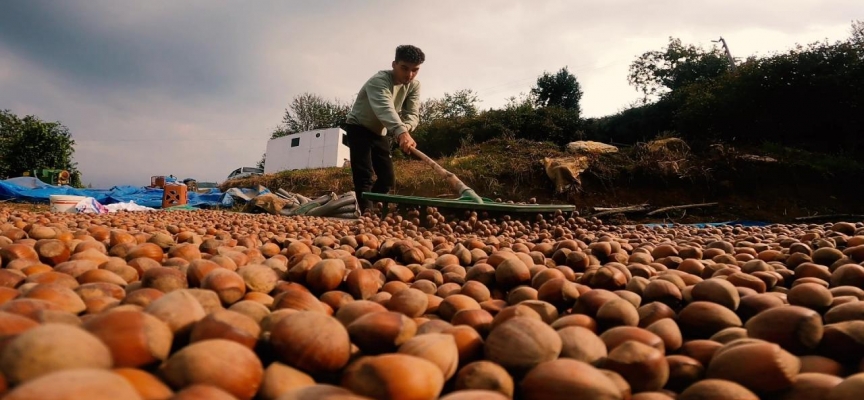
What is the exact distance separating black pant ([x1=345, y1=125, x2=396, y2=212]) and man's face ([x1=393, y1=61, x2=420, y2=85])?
0.72 meters

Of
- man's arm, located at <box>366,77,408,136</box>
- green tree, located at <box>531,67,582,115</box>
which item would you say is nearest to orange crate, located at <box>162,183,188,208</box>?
man's arm, located at <box>366,77,408,136</box>

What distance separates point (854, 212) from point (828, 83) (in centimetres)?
407

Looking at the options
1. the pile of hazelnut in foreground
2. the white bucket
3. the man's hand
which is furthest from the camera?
the white bucket

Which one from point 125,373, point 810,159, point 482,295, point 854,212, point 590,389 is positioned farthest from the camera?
point 810,159

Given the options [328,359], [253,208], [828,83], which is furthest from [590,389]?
[828,83]

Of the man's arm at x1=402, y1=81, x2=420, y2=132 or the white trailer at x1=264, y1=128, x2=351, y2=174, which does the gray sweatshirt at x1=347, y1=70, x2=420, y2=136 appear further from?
the white trailer at x1=264, y1=128, x2=351, y2=174

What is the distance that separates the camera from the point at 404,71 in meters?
5.33

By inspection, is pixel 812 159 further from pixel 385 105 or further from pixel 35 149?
pixel 35 149

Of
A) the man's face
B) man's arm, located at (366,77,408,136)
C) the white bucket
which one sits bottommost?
the white bucket

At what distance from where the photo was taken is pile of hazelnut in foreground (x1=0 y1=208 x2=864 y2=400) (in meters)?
0.83

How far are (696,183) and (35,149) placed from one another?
2429 centimetres

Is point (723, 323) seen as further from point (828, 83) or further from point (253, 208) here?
point (828, 83)

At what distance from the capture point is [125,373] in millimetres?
783

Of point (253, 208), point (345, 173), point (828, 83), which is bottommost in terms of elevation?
point (253, 208)
